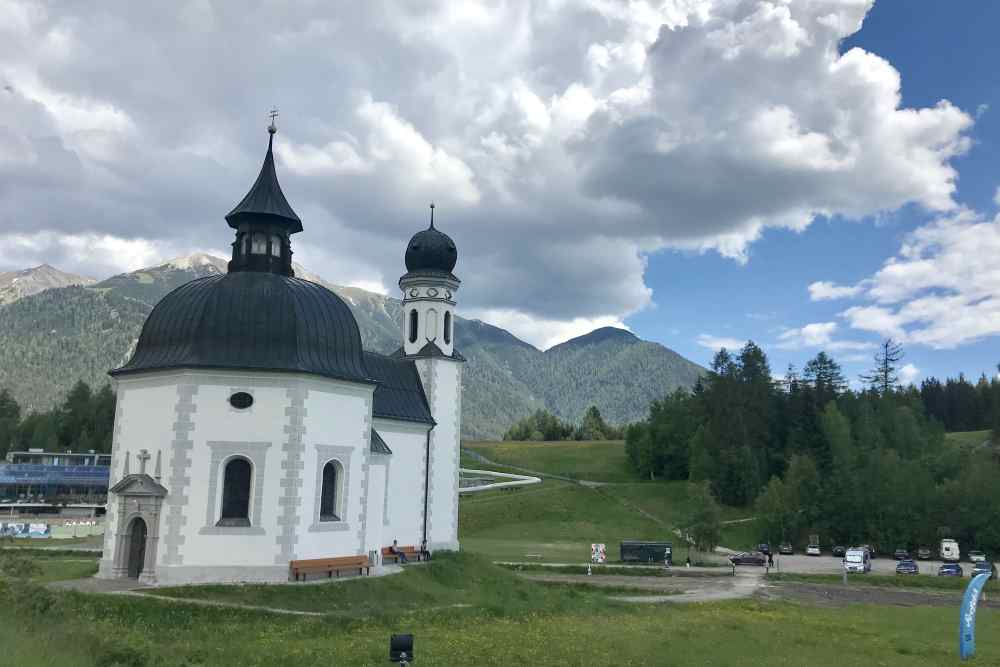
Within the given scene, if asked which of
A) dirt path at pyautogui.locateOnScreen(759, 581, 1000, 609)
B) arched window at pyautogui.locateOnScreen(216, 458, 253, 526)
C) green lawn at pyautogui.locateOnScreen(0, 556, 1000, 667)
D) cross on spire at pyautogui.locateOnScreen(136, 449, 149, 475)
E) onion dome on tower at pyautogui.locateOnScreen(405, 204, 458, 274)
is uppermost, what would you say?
onion dome on tower at pyautogui.locateOnScreen(405, 204, 458, 274)

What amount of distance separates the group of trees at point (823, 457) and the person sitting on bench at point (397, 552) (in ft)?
115

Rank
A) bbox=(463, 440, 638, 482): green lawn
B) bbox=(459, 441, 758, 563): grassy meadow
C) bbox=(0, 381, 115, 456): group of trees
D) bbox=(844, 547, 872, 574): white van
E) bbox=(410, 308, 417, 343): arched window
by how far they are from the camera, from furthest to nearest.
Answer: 1. bbox=(0, 381, 115, 456): group of trees
2. bbox=(463, 440, 638, 482): green lawn
3. bbox=(459, 441, 758, 563): grassy meadow
4. bbox=(844, 547, 872, 574): white van
5. bbox=(410, 308, 417, 343): arched window

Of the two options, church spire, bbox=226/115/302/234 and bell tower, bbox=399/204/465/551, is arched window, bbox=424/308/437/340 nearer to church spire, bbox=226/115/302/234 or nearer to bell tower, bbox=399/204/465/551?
bell tower, bbox=399/204/465/551

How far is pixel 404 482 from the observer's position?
4441 cm

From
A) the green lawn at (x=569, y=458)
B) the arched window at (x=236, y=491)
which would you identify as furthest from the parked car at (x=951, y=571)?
the green lawn at (x=569, y=458)

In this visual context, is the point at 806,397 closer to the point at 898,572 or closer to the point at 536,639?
the point at 898,572

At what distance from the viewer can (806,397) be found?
9162 centimetres

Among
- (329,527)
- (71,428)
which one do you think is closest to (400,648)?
(329,527)

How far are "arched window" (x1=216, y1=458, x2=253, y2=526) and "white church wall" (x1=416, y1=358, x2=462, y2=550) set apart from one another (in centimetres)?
1658

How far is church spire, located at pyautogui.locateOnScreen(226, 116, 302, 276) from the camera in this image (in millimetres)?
34906

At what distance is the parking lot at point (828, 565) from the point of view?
56.6 m

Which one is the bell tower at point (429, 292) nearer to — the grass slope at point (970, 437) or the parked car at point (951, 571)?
the parked car at point (951, 571)

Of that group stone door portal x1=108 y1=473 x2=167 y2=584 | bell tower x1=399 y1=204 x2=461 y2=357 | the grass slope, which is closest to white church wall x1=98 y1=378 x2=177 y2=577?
stone door portal x1=108 y1=473 x2=167 y2=584

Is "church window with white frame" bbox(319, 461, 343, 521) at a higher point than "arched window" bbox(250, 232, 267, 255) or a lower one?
lower
